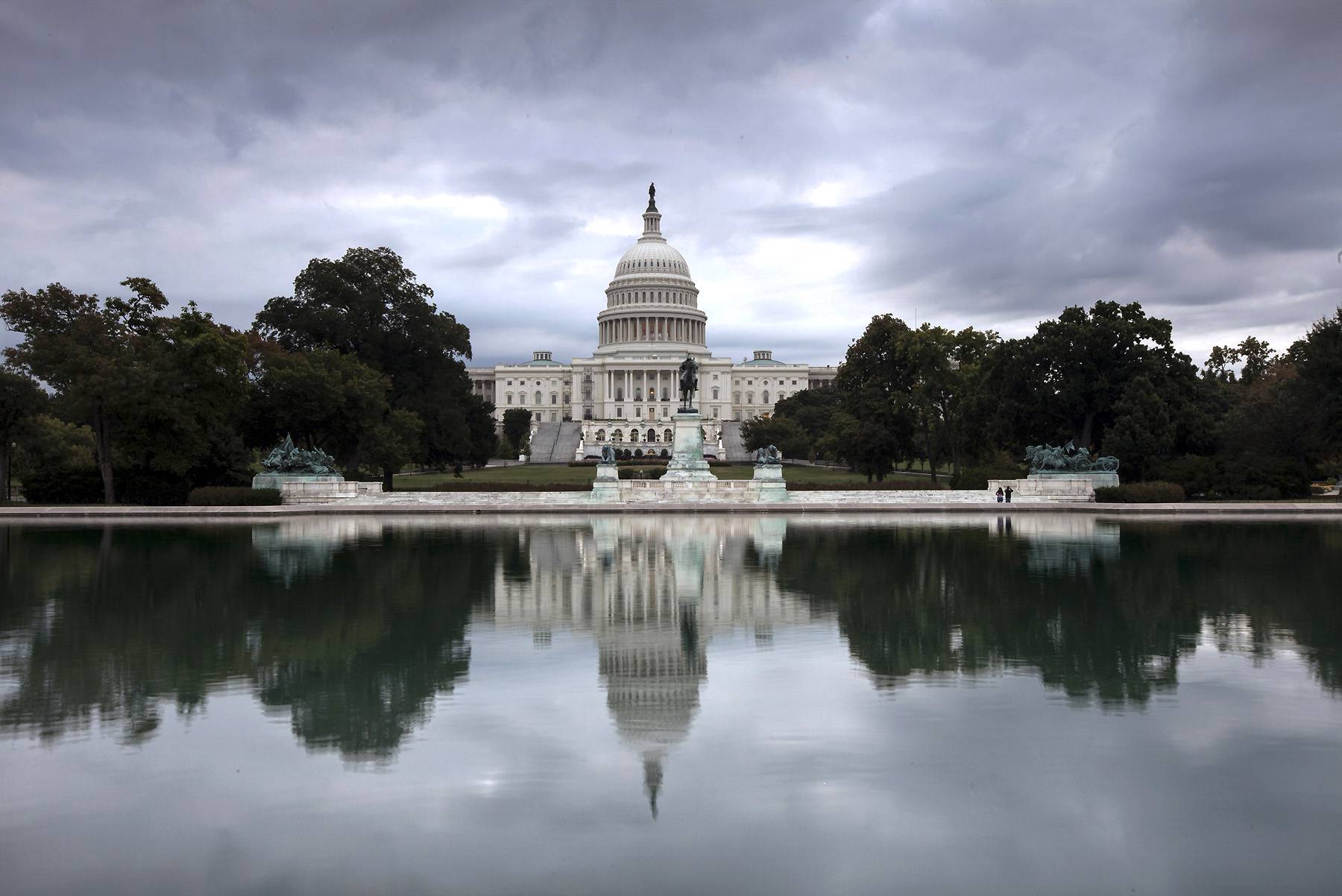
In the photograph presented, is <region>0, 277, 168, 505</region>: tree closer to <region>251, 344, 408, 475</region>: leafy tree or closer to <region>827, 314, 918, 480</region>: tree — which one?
<region>251, 344, 408, 475</region>: leafy tree

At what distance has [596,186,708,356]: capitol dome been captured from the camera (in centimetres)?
14400

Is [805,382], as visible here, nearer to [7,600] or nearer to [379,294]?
[379,294]

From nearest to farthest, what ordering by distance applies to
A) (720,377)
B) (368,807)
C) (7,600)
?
1. (368,807)
2. (7,600)
3. (720,377)

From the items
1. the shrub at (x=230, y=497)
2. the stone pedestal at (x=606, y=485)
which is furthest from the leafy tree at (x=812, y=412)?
the shrub at (x=230, y=497)

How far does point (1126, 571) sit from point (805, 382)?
14344 centimetres

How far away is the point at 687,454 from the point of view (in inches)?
1709

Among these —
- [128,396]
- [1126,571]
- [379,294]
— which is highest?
[379,294]

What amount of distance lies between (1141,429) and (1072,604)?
109 feet

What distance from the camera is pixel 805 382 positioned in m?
160

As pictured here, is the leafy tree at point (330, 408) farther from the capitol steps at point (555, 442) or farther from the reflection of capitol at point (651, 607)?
the capitol steps at point (555, 442)

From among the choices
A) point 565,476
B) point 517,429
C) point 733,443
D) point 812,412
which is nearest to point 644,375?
point 733,443

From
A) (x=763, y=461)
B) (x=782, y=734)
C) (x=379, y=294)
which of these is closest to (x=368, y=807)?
(x=782, y=734)

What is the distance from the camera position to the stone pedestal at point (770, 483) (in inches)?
1547

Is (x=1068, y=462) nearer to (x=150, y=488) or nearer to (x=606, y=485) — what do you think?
(x=606, y=485)
